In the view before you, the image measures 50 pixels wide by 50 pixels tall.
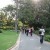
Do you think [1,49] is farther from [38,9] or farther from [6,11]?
[6,11]

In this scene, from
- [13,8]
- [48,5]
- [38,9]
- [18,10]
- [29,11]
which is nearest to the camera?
[48,5]

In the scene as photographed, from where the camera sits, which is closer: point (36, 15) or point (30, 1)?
point (36, 15)

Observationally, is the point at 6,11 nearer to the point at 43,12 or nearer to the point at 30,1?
the point at 30,1

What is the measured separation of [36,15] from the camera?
177ft

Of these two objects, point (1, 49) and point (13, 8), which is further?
point (13, 8)

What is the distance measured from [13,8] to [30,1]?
21424mm

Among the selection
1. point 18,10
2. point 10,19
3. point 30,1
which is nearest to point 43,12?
point 30,1

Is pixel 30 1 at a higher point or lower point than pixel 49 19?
higher

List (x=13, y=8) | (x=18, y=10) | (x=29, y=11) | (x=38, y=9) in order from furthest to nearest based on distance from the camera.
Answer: (x=13, y=8) → (x=18, y=10) → (x=29, y=11) → (x=38, y=9)

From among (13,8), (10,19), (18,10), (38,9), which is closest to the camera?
(38,9)

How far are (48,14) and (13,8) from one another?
3081 cm

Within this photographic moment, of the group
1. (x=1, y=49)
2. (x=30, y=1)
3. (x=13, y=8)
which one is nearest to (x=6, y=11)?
(x=13, y=8)

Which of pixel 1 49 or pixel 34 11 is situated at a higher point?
pixel 34 11

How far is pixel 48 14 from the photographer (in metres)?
49.7
